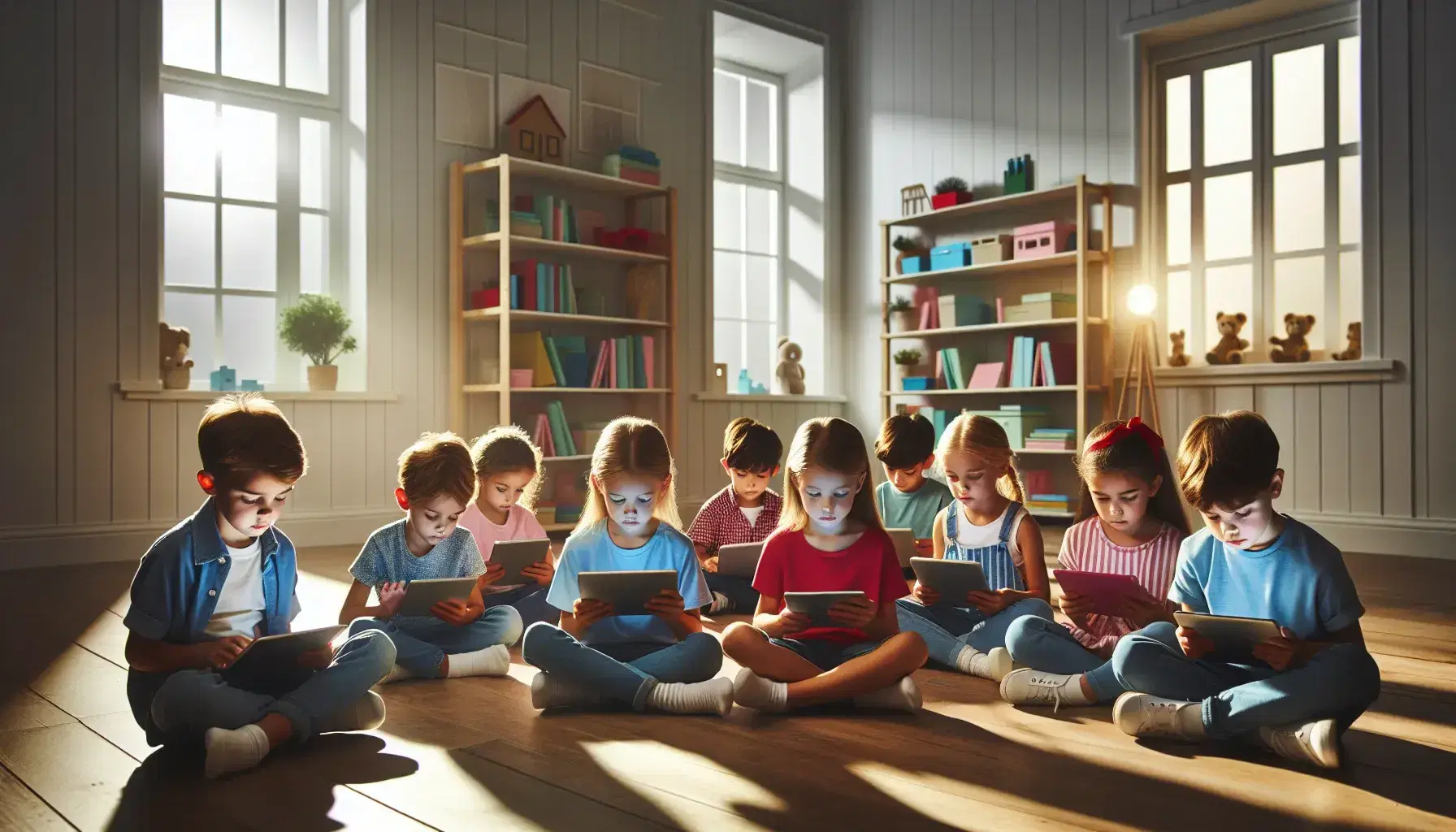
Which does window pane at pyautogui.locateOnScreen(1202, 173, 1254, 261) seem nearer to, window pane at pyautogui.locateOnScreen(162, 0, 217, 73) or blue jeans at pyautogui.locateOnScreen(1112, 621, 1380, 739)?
blue jeans at pyautogui.locateOnScreen(1112, 621, 1380, 739)

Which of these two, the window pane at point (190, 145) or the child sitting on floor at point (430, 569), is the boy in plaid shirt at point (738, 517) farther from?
the window pane at point (190, 145)

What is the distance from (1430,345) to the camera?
4734 millimetres

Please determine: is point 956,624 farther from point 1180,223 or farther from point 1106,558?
point 1180,223

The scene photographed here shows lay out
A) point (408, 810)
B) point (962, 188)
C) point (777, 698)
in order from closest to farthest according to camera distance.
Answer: point (408, 810)
point (777, 698)
point (962, 188)

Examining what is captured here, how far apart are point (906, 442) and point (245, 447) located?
1857 mm

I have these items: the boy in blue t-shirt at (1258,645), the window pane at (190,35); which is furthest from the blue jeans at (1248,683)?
the window pane at (190,35)

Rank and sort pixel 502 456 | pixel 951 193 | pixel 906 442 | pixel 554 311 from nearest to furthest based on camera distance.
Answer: pixel 502 456 → pixel 906 442 → pixel 554 311 → pixel 951 193

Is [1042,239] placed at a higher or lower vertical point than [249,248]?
higher

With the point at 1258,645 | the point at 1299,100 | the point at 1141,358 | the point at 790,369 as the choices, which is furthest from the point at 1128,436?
the point at 790,369

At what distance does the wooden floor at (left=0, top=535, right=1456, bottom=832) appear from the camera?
60.8 inches

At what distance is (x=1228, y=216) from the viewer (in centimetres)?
548

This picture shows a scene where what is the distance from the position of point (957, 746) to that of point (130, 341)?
3.89 metres

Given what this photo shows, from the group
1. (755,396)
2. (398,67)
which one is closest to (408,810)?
(398,67)

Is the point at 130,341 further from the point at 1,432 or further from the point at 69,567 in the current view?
the point at 69,567
